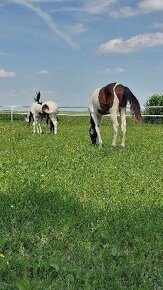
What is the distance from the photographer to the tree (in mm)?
33584

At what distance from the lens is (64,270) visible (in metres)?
4.75

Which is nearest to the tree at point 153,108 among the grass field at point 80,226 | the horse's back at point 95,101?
the horse's back at point 95,101

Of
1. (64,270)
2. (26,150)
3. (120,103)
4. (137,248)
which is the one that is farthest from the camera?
(120,103)

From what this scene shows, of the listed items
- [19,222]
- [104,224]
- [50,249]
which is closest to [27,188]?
[19,222]

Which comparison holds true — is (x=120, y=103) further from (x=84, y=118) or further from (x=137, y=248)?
(x=84, y=118)

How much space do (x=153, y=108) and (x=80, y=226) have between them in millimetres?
28492

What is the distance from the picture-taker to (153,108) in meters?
34.1

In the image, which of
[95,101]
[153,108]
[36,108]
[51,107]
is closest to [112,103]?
[95,101]

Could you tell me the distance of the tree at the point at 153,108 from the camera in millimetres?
33584

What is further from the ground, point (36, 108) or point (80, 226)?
point (36, 108)

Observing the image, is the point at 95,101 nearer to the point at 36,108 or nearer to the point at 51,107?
the point at 51,107

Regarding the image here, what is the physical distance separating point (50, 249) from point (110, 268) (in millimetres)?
819

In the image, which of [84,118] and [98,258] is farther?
[84,118]

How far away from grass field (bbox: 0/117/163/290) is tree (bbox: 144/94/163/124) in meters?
22.9
